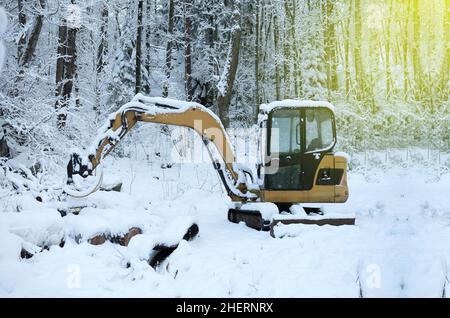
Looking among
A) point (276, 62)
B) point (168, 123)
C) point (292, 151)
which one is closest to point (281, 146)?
point (292, 151)

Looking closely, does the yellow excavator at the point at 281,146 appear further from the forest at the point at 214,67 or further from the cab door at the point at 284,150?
the forest at the point at 214,67

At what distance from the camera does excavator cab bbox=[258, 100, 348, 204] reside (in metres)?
9.78

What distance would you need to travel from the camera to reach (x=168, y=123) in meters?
9.58

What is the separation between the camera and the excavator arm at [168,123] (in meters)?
8.89

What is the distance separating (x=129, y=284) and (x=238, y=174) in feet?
17.1

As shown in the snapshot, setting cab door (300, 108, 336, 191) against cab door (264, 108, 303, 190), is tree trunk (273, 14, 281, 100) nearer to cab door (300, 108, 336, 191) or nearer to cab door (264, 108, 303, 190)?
cab door (300, 108, 336, 191)

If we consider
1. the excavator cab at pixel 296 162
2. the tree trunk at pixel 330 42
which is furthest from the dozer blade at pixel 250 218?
the tree trunk at pixel 330 42

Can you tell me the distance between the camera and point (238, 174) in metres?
10.4

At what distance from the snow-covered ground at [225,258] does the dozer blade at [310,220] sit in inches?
12.6

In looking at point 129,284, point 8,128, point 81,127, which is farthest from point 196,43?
point 129,284

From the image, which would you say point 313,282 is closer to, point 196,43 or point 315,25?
point 196,43

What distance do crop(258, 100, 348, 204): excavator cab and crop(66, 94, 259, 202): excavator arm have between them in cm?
74

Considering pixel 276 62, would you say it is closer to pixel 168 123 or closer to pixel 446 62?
pixel 446 62
